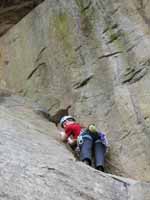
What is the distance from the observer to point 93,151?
417 inches

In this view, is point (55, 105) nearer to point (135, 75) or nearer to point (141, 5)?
point (135, 75)

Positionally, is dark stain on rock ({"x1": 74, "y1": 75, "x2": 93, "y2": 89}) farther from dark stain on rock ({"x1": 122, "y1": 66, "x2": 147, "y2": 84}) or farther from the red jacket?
the red jacket

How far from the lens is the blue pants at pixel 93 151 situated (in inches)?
399

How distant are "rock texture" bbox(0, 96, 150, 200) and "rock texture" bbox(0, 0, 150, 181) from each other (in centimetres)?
167

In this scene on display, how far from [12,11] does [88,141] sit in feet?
23.9

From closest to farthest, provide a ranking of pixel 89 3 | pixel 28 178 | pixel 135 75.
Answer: pixel 28 178, pixel 135 75, pixel 89 3

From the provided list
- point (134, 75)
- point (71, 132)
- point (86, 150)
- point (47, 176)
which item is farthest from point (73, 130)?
point (47, 176)

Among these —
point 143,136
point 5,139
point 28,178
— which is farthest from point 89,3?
point 28,178

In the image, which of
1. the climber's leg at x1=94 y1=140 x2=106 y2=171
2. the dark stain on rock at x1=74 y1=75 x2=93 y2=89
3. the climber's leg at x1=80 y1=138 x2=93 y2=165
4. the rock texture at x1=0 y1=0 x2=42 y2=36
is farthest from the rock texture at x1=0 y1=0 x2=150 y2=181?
the rock texture at x1=0 y1=0 x2=42 y2=36

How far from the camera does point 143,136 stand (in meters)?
11.0

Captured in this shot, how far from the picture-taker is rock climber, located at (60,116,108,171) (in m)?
10.2

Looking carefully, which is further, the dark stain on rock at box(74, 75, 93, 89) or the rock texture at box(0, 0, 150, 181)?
the dark stain on rock at box(74, 75, 93, 89)

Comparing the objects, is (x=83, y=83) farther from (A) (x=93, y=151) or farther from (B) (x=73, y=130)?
(A) (x=93, y=151)

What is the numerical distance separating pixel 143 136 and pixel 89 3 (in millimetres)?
4409
